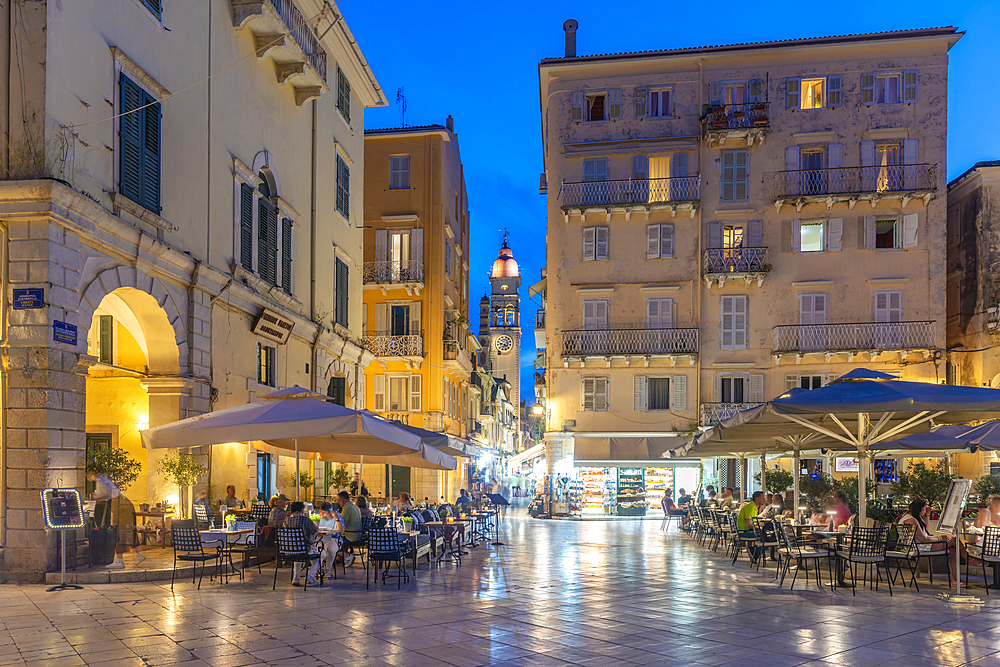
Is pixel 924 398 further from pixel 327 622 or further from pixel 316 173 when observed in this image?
pixel 316 173

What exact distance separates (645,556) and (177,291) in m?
10.2

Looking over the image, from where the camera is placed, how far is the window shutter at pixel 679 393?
105 ft

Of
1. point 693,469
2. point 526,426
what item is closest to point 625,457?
point 693,469

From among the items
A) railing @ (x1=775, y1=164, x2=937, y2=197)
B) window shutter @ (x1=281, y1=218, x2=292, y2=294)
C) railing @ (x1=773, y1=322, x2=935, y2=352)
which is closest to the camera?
window shutter @ (x1=281, y1=218, x2=292, y2=294)

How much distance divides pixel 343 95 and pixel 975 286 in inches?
951

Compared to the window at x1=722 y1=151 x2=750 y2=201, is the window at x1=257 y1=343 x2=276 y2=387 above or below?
below

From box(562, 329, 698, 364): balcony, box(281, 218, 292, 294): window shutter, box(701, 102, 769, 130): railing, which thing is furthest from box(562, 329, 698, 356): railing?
box(281, 218, 292, 294): window shutter

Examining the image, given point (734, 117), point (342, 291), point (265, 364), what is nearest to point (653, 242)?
point (734, 117)

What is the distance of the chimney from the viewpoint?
35372 millimetres

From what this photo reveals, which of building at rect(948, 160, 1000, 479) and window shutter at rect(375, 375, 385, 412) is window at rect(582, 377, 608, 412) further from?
building at rect(948, 160, 1000, 479)

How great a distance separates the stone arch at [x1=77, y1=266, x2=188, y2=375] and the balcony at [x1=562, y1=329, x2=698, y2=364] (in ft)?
→ 63.2

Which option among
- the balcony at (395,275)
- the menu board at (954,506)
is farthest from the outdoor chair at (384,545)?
the balcony at (395,275)

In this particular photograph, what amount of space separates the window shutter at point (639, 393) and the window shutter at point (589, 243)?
5.15 metres

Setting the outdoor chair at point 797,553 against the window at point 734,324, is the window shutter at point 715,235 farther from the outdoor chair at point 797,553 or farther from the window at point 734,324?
the outdoor chair at point 797,553
